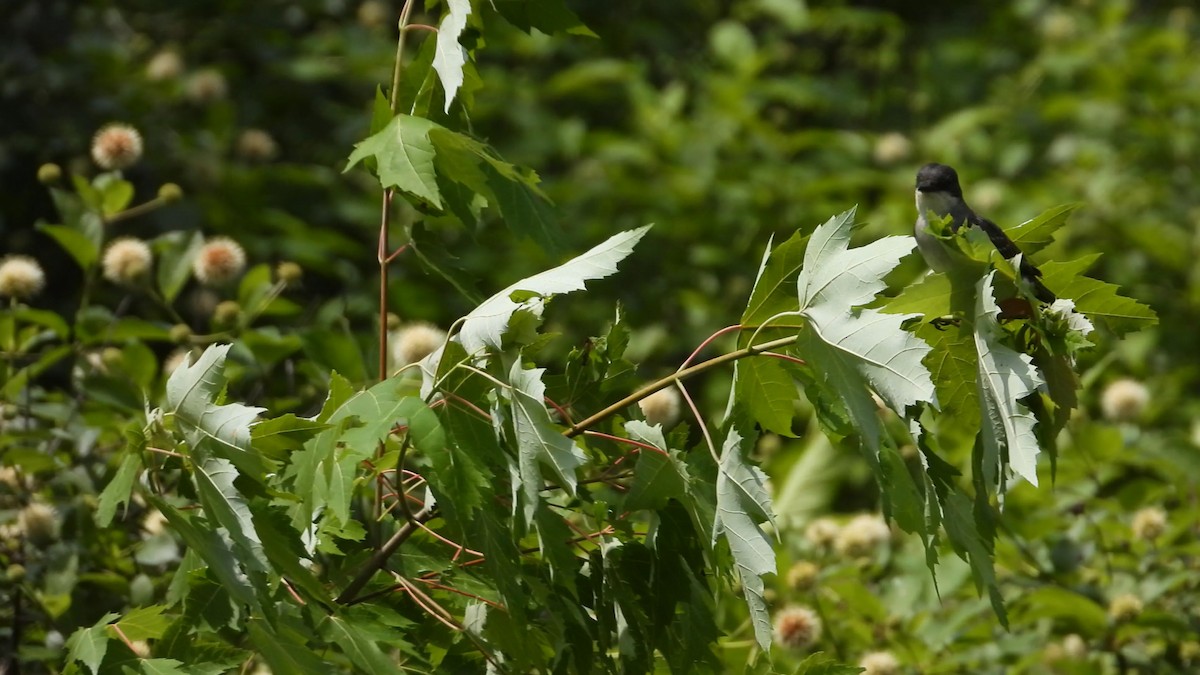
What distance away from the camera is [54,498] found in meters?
2.88

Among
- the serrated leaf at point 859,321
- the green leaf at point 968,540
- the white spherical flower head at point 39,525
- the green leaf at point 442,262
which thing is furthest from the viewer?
the white spherical flower head at point 39,525

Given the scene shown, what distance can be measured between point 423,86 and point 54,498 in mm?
1407

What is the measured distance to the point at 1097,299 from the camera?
5.48ft

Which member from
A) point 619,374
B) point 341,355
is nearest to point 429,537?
point 619,374

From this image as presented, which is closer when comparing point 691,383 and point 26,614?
point 26,614

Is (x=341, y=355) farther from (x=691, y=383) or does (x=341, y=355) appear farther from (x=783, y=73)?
(x=783, y=73)

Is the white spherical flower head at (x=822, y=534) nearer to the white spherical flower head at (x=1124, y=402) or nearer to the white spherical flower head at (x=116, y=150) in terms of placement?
the white spherical flower head at (x=1124, y=402)

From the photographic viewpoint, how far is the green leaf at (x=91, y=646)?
66.3 inches

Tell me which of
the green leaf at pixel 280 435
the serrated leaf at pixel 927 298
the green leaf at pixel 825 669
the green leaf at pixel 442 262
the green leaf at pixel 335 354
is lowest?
the green leaf at pixel 825 669

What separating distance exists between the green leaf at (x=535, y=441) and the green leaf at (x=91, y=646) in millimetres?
593

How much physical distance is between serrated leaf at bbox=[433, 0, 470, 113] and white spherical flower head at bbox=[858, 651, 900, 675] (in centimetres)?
153

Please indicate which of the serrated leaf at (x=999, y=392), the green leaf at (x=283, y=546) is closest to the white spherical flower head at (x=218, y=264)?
the green leaf at (x=283, y=546)

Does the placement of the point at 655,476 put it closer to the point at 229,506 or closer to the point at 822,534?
the point at 229,506

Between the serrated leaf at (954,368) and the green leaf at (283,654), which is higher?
the serrated leaf at (954,368)
